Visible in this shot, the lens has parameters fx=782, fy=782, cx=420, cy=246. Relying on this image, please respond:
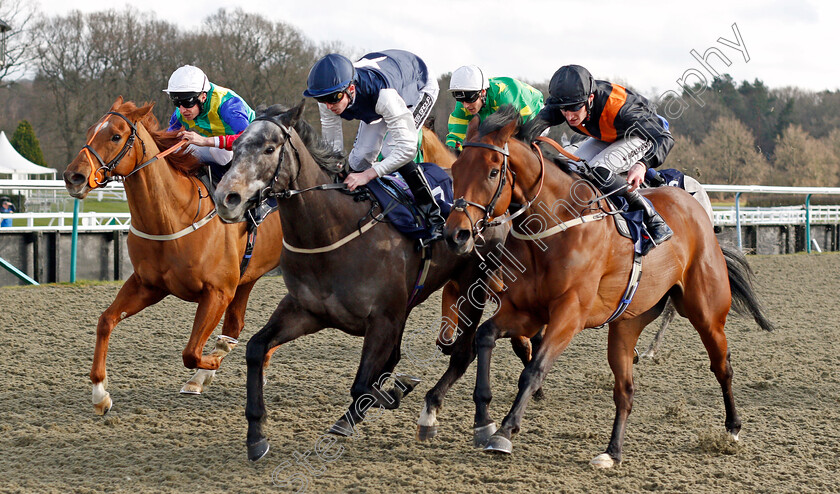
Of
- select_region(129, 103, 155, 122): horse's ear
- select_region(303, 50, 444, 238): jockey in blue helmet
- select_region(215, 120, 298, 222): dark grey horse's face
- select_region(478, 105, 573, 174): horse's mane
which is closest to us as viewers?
select_region(215, 120, 298, 222): dark grey horse's face

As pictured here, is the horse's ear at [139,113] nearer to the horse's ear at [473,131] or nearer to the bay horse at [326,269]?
the bay horse at [326,269]

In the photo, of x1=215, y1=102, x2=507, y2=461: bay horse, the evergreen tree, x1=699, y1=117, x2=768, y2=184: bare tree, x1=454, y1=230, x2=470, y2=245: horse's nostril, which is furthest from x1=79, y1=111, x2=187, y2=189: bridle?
the evergreen tree

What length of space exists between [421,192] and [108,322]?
1951mm

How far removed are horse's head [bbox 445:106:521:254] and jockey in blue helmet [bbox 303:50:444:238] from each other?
527 mm

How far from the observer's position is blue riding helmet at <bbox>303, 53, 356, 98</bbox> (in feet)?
11.9

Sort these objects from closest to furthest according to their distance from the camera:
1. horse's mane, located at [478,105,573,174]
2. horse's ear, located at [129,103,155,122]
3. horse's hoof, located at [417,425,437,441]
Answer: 1. horse's mane, located at [478,105,573,174]
2. horse's hoof, located at [417,425,437,441]
3. horse's ear, located at [129,103,155,122]

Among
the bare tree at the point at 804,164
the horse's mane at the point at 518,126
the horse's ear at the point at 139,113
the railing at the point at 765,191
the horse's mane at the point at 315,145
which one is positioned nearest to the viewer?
the horse's mane at the point at 518,126

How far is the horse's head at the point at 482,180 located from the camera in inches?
124

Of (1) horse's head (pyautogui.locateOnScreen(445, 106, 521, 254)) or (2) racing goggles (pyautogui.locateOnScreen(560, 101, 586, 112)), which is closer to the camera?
(1) horse's head (pyautogui.locateOnScreen(445, 106, 521, 254))

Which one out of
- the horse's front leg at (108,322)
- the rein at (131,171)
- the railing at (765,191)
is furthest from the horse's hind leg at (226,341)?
the railing at (765,191)

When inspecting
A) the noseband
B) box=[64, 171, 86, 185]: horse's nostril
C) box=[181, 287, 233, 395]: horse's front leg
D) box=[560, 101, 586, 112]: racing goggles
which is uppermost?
box=[560, 101, 586, 112]: racing goggles

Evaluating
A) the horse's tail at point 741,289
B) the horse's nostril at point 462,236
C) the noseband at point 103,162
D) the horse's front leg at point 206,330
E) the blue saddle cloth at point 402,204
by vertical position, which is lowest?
the horse's front leg at point 206,330

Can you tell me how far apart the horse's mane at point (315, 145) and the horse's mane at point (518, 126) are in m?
0.83

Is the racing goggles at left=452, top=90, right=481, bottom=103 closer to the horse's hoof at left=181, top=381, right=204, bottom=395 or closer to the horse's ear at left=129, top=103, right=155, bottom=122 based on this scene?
the horse's ear at left=129, top=103, right=155, bottom=122
